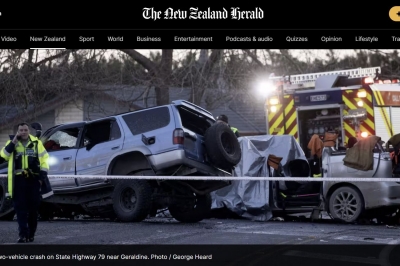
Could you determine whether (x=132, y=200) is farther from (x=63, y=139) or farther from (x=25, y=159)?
(x=25, y=159)

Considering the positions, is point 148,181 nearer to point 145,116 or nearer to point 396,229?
point 145,116

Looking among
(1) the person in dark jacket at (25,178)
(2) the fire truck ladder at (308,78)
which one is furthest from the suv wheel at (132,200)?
(2) the fire truck ladder at (308,78)

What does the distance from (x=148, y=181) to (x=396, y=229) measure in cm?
395

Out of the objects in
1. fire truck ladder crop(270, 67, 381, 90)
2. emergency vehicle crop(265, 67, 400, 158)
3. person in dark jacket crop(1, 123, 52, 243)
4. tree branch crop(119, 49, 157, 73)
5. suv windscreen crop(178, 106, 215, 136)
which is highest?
tree branch crop(119, 49, 157, 73)

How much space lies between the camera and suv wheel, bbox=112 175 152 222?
11336 mm

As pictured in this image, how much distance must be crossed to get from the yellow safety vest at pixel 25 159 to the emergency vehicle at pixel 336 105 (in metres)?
7.24

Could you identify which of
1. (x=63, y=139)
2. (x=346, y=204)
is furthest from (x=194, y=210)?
(x=63, y=139)

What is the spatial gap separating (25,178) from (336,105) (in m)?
7.97

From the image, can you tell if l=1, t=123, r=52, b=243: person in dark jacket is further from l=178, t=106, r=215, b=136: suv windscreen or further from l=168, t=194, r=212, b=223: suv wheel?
l=168, t=194, r=212, b=223: suv wheel

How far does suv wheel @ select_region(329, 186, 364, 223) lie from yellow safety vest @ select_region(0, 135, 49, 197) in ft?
17.4

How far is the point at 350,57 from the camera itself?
23.6 m

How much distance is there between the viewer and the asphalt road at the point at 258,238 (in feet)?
25.2
